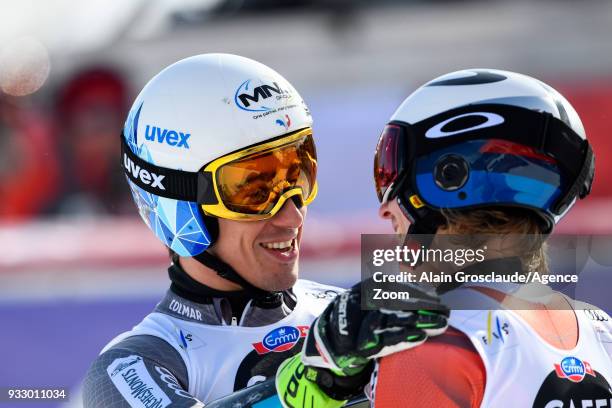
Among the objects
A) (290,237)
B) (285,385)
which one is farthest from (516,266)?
(290,237)

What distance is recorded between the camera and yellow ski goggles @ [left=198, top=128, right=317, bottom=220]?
3748mm

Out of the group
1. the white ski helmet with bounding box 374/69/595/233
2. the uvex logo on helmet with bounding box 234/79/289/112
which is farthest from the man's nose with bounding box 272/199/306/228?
the white ski helmet with bounding box 374/69/595/233

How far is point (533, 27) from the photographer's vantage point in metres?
16.2

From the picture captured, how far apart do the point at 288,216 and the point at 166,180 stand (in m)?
0.47

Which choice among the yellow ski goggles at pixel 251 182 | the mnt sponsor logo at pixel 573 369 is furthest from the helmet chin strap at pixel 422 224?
the yellow ski goggles at pixel 251 182

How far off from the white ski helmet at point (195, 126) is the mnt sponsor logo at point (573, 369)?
5.06 ft

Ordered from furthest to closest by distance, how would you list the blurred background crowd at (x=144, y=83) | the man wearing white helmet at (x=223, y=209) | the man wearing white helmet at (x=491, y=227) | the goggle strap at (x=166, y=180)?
the blurred background crowd at (x=144, y=83)
the goggle strap at (x=166, y=180)
the man wearing white helmet at (x=223, y=209)
the man wearing white helmet at (x=491, y=227)

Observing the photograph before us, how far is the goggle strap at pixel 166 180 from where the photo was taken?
379 centimetres

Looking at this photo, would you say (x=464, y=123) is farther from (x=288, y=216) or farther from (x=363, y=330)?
(x=288, y=216)

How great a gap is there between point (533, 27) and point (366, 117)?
216 inches

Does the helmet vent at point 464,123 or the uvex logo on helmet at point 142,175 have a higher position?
the helmet vent at point 464,123
